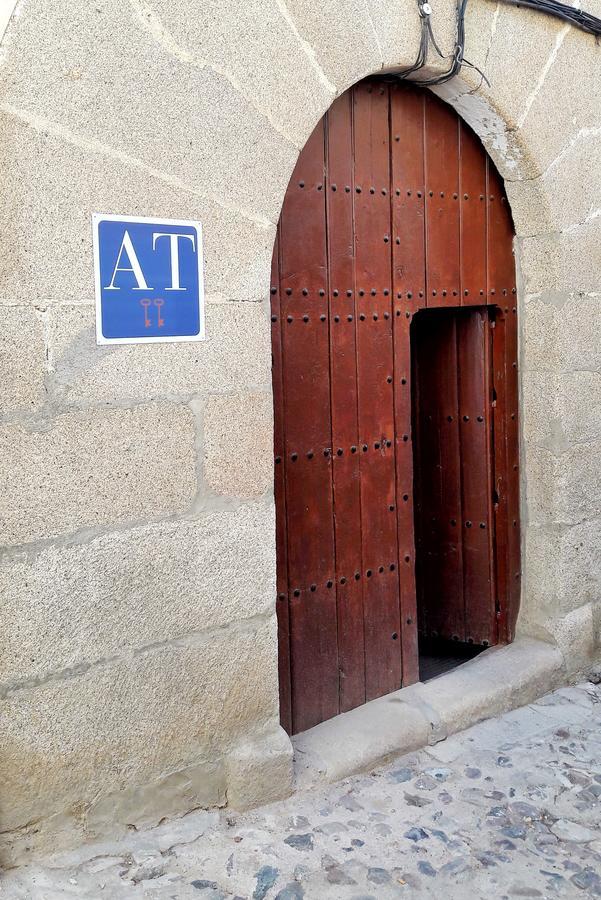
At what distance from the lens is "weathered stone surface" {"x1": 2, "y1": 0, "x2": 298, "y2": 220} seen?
218cm

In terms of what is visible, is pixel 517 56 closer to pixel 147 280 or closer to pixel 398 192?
pixel 398 192

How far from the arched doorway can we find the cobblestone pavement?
44 centimetres

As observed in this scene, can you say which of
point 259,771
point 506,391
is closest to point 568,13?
point 506,391

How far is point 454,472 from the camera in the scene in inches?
154

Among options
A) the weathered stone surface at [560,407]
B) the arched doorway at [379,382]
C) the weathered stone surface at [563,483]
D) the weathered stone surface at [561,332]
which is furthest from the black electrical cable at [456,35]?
the weathered stone surface at [563,483]

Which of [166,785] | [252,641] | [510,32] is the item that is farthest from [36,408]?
[510,32]

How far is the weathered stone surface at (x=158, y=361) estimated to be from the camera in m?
2.29

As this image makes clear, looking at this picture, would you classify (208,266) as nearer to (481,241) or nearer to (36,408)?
(36,408)

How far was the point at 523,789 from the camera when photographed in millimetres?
2949

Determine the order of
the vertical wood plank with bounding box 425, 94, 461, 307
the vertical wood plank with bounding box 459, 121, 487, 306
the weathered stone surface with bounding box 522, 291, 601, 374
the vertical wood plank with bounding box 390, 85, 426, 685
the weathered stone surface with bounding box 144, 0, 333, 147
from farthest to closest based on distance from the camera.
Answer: the weathered stone surface with bounding box 522, 291, 601, 374, the vertical wood plank with bounding box 459, 121, 487, 306, the vertical wood plank with bounding box 425, 94, 461, 307, the vertical wood plank with bounding box 390, 85, 426, 685, the weathered stone surface with bounding box 144, 0, 333, 147

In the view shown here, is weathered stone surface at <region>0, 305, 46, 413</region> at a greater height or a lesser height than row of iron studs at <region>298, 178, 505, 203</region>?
lesser

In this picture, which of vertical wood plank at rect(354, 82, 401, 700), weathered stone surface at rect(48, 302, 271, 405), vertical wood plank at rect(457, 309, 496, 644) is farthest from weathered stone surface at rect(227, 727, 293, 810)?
vertical wood plank at rect(457, 309, 496, 644)

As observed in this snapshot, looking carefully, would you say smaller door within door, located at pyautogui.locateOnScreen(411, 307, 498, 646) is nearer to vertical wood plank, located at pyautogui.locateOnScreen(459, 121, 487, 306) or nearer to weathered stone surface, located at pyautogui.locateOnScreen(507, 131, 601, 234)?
vertical wood plank, located at pyautogui.locateOnScreen(459, 121, 487, 306)

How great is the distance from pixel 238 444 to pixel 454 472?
5.04 ft
